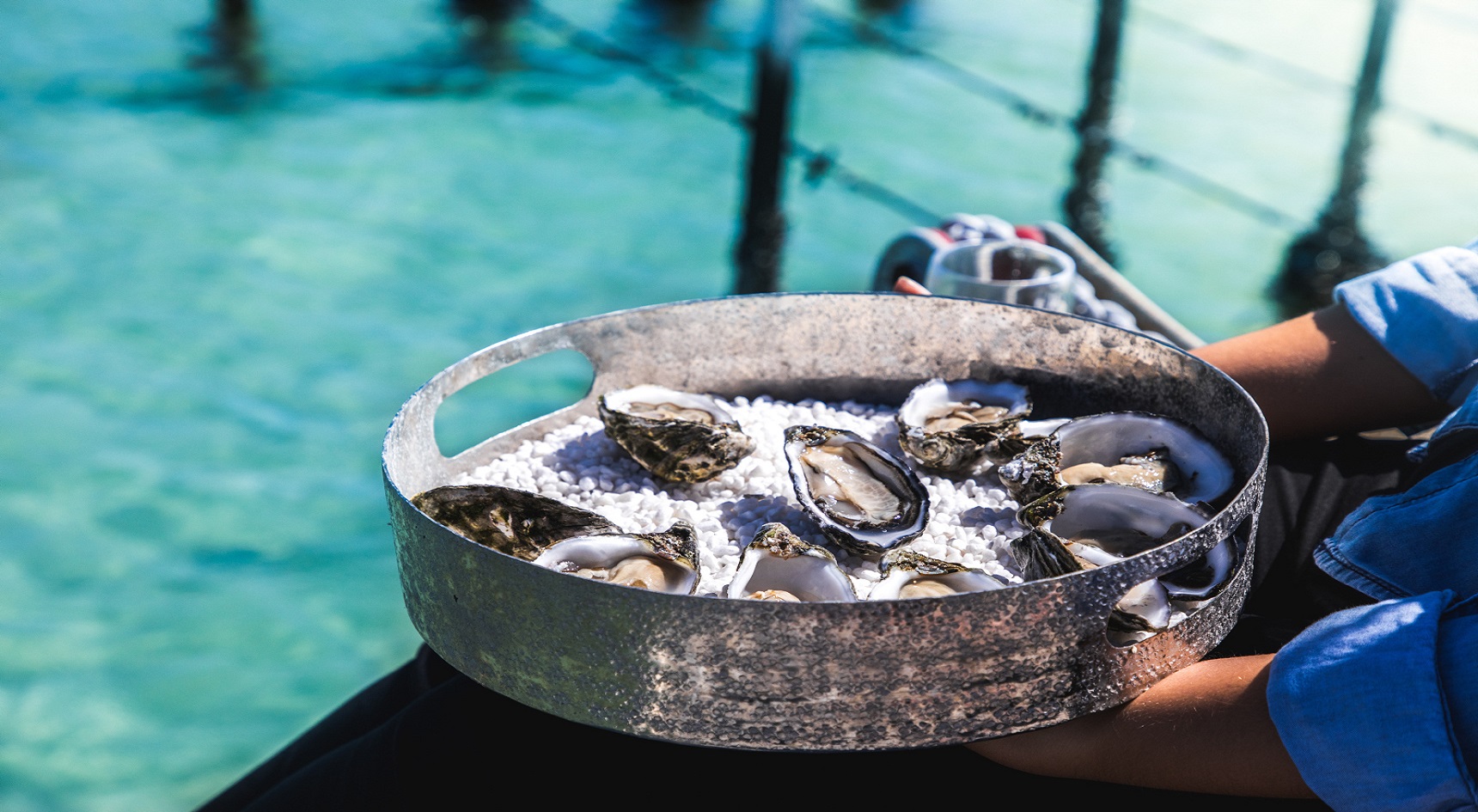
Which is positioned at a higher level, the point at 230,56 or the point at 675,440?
the point at 675,440

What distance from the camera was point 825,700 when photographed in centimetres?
79

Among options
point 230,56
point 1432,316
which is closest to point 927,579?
point 1432,316

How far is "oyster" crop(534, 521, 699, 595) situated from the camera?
37.8 inches

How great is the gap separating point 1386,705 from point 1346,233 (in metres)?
4.36

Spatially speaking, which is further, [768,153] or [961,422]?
[768,153]

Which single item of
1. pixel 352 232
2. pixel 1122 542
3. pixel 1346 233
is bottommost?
pixel 352 232

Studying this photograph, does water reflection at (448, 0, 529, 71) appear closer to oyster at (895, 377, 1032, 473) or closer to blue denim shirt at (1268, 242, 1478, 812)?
oyster at (895, 377, 1032, 473)

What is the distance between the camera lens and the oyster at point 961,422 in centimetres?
115

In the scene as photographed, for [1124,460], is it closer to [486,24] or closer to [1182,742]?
[1182,742]

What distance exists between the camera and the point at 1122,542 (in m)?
1.04

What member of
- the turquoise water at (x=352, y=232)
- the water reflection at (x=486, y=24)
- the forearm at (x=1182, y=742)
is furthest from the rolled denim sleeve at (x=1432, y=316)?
the water reflection at (x=486, y=24)

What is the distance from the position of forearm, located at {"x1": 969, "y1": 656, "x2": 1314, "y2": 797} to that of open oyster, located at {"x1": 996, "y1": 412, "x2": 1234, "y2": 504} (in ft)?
0.67

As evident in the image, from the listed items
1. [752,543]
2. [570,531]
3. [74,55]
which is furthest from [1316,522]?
[74,55]

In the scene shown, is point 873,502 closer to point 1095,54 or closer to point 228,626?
point 228,626
